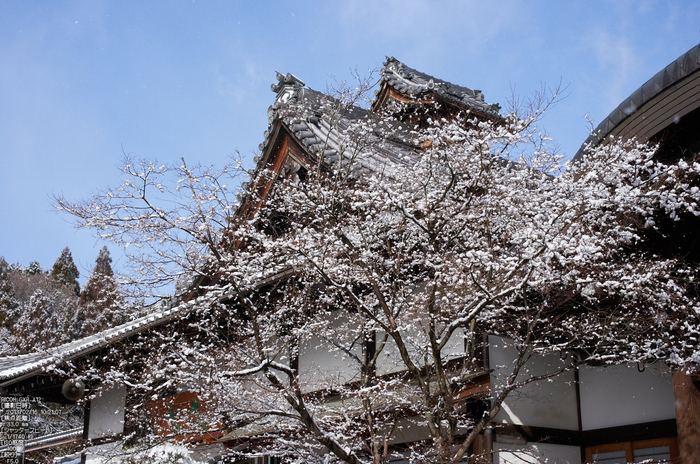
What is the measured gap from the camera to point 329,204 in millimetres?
6648

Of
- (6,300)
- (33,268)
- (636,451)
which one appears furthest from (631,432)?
(33,268)

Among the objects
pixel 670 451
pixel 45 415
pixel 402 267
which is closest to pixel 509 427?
pixel 670 451

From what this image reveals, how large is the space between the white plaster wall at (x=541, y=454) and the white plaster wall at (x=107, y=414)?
7.80m

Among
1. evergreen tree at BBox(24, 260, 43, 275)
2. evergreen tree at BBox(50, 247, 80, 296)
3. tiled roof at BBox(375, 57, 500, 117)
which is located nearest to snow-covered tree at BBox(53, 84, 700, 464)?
tiled roof at BBox(375, 57, 500, 117)

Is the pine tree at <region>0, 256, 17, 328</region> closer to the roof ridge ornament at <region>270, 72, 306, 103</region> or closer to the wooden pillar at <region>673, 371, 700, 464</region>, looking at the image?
the roof ridge ornament at <region>270, 72, 306, 103</region>

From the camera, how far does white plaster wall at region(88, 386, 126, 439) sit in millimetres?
12023

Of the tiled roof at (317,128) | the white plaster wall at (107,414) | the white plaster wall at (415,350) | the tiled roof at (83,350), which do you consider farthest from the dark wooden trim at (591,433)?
the white plaster wall at (107,414)

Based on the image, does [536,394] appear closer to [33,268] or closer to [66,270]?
A: [66,270]

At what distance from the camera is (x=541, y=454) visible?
7.54 metres

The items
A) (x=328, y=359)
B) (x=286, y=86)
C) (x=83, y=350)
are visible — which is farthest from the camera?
(x=286, y=86)

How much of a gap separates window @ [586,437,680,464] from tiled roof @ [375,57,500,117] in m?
8.49

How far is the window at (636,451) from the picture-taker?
283 inches

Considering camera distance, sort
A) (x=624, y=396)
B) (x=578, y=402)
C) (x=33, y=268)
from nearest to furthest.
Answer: (x=624, y=396) < (x=578, y=402) < (x=33, y=268)

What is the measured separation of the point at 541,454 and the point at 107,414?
906cm
